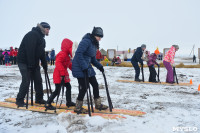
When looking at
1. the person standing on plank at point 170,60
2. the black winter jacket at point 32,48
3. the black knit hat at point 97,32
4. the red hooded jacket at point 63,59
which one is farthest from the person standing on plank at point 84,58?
the person standing on plank at point 170,60


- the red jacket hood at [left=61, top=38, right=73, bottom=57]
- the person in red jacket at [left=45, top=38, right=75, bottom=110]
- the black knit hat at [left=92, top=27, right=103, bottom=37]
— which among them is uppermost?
the black knit hat at [left=92, top=27, right=103, bottom=37]

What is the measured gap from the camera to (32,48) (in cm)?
393

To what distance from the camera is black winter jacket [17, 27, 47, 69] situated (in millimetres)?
3926

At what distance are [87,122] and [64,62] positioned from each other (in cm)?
147

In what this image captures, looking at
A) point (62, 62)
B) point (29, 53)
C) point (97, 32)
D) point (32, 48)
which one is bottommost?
point (62, 62)

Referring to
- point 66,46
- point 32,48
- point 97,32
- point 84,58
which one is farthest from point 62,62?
point 97,32

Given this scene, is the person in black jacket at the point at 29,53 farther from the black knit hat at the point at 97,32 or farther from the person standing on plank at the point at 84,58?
the black knit hat at the point at 97,32

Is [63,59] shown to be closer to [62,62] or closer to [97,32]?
[62,62]

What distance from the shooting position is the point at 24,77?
4.12 metres

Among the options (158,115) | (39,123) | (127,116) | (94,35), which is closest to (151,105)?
(158,115)

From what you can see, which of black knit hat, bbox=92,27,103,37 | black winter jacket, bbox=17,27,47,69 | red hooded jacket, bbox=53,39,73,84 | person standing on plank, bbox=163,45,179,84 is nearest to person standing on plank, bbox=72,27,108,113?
black knit hat, bbox=92,27,103,37

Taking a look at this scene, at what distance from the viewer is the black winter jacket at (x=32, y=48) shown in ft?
12.9

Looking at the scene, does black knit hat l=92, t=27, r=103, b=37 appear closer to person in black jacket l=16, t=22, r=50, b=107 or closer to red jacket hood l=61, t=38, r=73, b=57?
red jacket hood l=61, t=38, r=73, b=57

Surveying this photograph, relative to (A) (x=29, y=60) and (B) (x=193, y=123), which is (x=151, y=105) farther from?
(A) (x=29, y=60)
